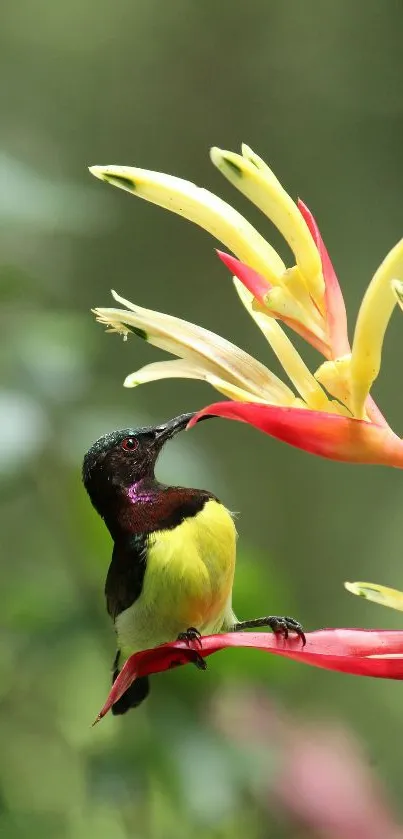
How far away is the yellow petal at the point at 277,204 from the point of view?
0.30 meters

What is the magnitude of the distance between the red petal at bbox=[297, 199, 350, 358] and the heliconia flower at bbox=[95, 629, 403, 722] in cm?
12

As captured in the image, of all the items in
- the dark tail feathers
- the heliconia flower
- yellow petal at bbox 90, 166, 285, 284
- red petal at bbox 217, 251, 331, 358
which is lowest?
the dark tail feathers

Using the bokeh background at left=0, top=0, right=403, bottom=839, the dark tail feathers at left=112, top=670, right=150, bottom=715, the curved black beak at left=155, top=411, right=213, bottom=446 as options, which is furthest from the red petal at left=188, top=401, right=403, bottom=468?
the bokeh background at left=0, top=0, right=403, bottom=839

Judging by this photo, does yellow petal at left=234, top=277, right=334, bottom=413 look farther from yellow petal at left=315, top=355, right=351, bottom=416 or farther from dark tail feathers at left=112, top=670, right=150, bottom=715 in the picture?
dark tail feathers at left=112, top=670, right=150, bottom=715

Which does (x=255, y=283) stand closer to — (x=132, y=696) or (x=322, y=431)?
(x=322, y=431)

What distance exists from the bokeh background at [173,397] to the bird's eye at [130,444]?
271 mm

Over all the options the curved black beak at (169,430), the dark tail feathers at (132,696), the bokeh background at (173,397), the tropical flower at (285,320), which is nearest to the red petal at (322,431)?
the tropical flower at (285,320)

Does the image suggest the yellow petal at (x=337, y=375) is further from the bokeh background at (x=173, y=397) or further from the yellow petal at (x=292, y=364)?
the bokeh background at (x=173, y=397)

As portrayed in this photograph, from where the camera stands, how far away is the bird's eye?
429 mm

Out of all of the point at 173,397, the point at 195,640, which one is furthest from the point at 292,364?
the point at 173,397

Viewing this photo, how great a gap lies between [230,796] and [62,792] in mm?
154

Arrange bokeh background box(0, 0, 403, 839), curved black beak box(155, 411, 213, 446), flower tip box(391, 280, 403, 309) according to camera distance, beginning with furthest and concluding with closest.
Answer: bokeh background box(0, 0, 403, 839) < curved black beak box(155, 411, 213, 446) < flower tip box(391, 280, 403, 309)

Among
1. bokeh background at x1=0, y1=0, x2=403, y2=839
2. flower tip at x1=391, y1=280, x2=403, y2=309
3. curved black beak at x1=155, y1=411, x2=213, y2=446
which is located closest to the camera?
flower tip at x1=391, y1=280, x2=403, y2=309

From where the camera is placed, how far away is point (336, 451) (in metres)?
0.31
